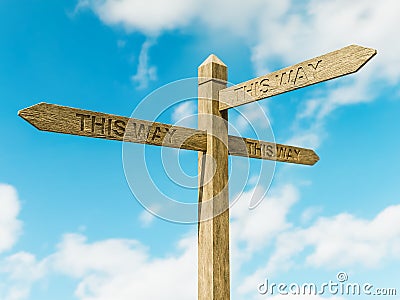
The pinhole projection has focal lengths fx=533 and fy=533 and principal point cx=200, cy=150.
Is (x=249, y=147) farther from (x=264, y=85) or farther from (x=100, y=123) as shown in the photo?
(x=100, y=123)

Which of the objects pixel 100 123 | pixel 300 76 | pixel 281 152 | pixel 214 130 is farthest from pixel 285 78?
pixel 100 123

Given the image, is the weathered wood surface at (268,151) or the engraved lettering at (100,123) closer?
the engraved lettering at (100,123)

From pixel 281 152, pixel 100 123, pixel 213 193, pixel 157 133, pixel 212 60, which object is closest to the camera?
pixel 100 123

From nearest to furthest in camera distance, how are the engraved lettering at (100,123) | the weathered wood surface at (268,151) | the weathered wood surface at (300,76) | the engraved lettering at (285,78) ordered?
the weathered wood surface at (300,76) → the engraved lettering at (100,123) → the engraved lettering at (285,78) → the weathered wood surface at (268,151)

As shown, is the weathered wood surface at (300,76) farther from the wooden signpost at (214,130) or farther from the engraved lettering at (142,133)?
the engraved lettering at (142,133)

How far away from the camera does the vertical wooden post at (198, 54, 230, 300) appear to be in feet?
8.23

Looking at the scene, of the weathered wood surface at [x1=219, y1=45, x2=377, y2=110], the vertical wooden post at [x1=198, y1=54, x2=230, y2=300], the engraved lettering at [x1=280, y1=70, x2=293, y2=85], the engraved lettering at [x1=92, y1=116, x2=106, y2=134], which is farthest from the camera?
the vertical wooden post at [x1=198, y1=54, x2=230, y2=300]

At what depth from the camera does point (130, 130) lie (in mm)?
2318

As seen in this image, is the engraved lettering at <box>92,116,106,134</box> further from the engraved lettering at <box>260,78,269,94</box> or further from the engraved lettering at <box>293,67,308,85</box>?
the engraved lettering at <box>293,67,308,85</box>

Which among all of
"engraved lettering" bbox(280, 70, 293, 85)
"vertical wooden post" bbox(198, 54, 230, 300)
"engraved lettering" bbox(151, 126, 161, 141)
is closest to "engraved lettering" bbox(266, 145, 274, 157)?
"vertical wooden post" bbox(198, 54, 230, 300)

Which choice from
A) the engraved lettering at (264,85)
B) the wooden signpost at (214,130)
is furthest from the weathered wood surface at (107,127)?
the engraved lettering at (264,85)

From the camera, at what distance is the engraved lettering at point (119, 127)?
7.49 feet

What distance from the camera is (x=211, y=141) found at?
2.61 meters

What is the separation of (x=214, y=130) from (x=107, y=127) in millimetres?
590
